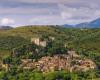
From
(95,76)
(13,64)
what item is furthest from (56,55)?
(95,76)

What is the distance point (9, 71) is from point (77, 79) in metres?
36.7

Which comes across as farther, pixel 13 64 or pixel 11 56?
pixel 11 56

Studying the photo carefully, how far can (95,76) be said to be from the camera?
459 ft

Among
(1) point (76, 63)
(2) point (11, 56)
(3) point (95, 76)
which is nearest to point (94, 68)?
(1) point (76, 63)

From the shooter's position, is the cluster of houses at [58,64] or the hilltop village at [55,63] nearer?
the cluster of houses at [58,64]

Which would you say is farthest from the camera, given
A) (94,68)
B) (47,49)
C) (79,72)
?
(47,49)

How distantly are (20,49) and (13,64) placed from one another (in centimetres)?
2601

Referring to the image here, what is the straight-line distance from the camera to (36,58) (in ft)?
585

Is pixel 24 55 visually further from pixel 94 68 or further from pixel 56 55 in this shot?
pixel 94 68

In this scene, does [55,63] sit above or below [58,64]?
above

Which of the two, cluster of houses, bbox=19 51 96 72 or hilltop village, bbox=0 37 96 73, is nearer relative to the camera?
cluster of houses, bbox=19 51 96 72

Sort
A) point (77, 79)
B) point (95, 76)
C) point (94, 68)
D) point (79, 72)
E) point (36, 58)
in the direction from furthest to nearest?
point (36, 58)
point (94, 68)
point (79, 72)
point (95, 76)
point (77, 79)

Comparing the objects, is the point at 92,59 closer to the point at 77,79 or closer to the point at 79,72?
the point at 79,72

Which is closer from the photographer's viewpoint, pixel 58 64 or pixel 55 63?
pixel 58 64
